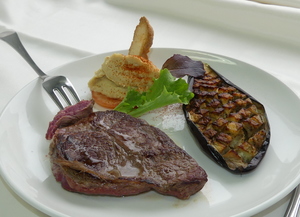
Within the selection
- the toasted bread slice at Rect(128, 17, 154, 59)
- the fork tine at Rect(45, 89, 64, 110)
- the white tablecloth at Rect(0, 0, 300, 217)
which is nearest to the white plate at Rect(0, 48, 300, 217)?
the fork tine at Rect(45, 89, 64, 110)

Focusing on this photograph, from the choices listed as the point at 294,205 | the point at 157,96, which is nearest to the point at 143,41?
the point at 157,96

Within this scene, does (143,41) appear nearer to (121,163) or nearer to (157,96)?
(157,96)

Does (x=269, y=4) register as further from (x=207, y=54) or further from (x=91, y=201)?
(x=91, y=201)

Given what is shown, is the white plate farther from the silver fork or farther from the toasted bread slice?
the toasted bread slice

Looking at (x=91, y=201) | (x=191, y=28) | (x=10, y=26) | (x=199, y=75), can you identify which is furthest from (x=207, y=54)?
(x=10, y=26)

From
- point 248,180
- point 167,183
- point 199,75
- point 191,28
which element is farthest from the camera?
point 191,28

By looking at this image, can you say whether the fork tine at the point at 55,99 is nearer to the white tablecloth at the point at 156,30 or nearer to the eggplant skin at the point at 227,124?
the white tablecloth at the point at 156,30

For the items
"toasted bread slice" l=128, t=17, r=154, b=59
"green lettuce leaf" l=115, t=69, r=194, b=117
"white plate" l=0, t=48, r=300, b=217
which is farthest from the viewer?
"toasted bread slice" l=128, t=17, r=154, b=59
